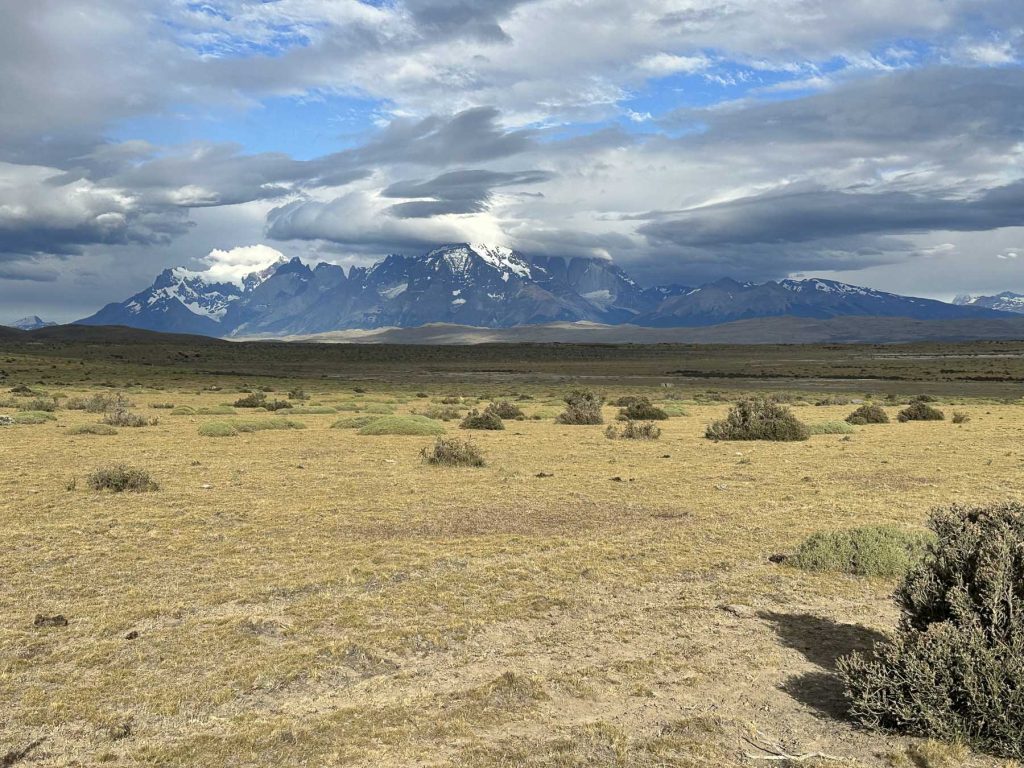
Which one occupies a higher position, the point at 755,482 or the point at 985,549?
the point at 985,549

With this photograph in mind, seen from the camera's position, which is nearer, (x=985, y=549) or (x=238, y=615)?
(x=985, y=549)

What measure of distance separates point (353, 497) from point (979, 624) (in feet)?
40.4

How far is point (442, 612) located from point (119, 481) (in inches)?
407

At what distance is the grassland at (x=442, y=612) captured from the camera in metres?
5.88

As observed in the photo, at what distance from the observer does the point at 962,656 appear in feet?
18.1

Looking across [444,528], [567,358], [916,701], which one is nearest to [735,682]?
[916,701]

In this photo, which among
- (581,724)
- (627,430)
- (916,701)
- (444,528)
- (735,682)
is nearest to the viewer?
(916,701)

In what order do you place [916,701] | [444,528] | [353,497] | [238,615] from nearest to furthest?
[916,701]
[238,615]
[444,528]
[353,497]

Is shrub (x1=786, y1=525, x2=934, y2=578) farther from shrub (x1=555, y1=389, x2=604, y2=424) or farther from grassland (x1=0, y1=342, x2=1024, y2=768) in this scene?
shrub (x1=555, y1=389, x2=604, y2=424)

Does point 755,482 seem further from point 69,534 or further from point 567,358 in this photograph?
point 567,358

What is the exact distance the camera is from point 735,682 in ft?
22.9

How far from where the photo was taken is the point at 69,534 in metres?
12.0

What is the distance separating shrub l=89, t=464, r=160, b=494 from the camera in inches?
621

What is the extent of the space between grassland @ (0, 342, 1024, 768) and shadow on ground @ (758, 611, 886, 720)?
31 mm
